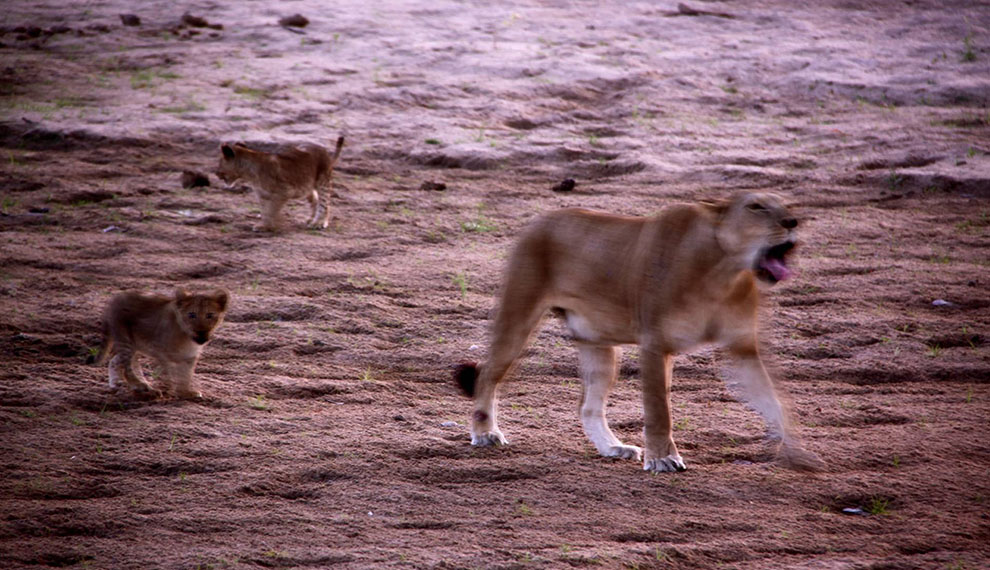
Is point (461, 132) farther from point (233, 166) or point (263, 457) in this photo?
point (263, 457)

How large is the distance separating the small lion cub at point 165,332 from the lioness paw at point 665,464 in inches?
115

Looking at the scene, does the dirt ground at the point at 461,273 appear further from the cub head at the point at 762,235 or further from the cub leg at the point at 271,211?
the cub head at the point at 762,235

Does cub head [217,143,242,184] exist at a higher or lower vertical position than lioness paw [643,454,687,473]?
lower

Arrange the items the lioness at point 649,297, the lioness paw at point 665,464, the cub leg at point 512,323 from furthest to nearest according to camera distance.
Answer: the cub leg at point 512,323
the lioness paw at point 665,464
the lioness at point 649,297

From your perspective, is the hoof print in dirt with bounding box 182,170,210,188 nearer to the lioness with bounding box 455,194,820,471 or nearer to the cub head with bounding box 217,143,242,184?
the cub head with bounding box 217,143,242,184

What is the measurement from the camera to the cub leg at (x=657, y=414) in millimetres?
5383

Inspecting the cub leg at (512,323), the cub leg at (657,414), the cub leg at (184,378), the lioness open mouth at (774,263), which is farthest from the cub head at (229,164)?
the lioness open mouth at (774,263)

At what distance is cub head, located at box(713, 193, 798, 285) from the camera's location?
5.14m

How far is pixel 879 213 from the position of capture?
11117 mm

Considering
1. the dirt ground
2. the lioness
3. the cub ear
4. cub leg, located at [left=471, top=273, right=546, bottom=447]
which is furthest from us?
the cub ear

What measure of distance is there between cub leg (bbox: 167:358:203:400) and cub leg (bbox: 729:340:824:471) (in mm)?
3362

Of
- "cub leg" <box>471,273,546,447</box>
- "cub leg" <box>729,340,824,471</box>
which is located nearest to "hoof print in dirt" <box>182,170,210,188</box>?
"cub leg" <box>471,273,546,447</box>

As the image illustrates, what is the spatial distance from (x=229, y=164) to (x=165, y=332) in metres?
4.52

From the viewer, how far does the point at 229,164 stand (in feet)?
35.8
